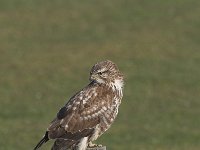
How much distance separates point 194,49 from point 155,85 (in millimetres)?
7120

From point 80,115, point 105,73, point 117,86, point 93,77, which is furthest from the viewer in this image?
point 117,86

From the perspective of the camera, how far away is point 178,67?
3578 cm

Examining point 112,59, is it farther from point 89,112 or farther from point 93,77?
point 89,112

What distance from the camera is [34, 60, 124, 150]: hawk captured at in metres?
10.7

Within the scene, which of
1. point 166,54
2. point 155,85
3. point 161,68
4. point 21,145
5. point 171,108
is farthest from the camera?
point 166,54

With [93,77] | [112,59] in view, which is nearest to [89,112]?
[93,77]

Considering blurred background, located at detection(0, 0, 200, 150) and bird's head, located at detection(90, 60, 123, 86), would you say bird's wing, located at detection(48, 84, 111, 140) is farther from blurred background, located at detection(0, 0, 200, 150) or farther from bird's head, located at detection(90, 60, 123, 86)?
blurred background, located at detection(0, 0, 200, 150)

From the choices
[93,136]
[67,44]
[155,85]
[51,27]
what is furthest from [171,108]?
[93,136]

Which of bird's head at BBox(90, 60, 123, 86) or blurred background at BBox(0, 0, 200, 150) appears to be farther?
blurred background at BBox(0, 0, 200, 150)

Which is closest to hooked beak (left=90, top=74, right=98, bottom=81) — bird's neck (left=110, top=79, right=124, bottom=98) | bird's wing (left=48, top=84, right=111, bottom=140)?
bird's wing (left=48, top=84, right=111, bottom=140)

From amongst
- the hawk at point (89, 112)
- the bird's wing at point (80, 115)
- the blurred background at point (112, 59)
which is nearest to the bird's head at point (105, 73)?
the hawk at point (89, 112)

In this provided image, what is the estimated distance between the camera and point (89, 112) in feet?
36.9

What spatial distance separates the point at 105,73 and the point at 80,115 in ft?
2.68

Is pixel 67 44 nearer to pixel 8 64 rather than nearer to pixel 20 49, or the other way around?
pixel 20 49
